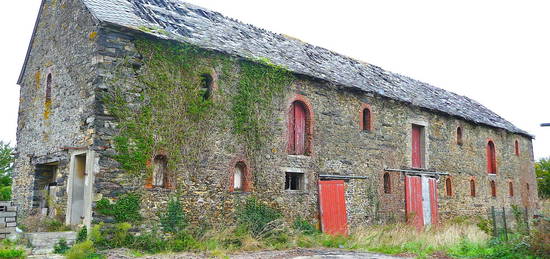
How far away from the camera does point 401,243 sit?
13094mm

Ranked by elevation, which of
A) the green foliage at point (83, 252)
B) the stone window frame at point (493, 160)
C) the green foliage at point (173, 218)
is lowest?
the green foliage at point (83, 252)

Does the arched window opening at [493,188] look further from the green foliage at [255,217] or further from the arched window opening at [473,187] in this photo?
the green foliage at [255,217]

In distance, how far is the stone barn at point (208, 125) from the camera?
11352mm

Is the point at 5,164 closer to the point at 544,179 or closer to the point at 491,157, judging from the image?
the point at 491,157

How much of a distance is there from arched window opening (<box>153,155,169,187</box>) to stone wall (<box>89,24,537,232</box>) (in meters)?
0.26

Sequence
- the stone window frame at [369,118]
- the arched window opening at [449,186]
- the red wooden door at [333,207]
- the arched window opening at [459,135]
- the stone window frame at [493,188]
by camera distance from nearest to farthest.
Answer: the red wooden door at [333,207] < the stone window frame at [369,118] < the arched window opening at [449,186] < the arched window opening at [459,135] < the stone window frame at [493,188]


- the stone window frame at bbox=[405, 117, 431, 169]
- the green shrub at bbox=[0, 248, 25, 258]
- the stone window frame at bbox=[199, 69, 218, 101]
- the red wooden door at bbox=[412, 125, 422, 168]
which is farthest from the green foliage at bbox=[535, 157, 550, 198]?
the green shrub at bbox=[0, 248, 25, 258]

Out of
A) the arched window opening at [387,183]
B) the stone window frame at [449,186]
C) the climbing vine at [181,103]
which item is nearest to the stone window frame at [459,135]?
the stone window frame at [449,186]

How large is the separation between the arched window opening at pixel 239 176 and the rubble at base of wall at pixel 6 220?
526 centimetres

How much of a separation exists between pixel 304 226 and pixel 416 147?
667 centimetres

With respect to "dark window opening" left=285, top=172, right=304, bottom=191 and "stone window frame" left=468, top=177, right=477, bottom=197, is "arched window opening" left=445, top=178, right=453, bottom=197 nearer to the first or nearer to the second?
"stone window frame" left=468, top=177, right=477, bottom=197

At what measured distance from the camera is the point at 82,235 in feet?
34.8

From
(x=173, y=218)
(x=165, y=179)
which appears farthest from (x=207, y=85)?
(x=173, y=218)

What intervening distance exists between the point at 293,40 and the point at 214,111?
669 centimetres
